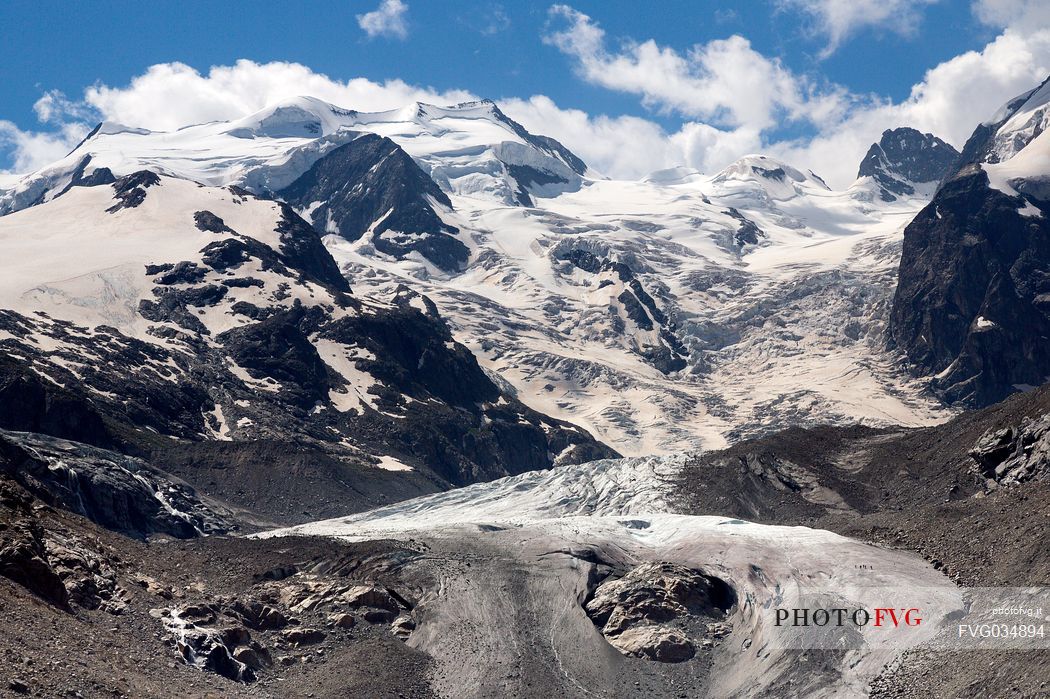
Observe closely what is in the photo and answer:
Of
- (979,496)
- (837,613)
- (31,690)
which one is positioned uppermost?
(979,496)

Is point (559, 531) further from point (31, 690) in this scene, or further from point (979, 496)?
point (31, 690)

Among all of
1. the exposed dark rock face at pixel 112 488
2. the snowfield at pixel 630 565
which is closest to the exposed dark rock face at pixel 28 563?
the snowfield at pixel 630 565

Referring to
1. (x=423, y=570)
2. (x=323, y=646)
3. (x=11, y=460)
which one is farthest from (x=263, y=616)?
(x=11, y=460)


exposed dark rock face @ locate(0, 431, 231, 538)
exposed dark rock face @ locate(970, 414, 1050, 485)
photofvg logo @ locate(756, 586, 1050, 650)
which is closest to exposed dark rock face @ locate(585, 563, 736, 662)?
photofvg logo @ locate(756, 586, 1050, 650)

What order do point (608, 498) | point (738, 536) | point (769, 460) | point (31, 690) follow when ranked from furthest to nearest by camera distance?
point (769, 460), point (608, 498), point (738, 536), point (31, 690)

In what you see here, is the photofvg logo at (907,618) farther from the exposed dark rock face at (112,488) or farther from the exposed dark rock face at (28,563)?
the exposed dark rock face at (112,488)

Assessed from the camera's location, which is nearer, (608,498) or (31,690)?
(31,690)

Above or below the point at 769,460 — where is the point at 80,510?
below

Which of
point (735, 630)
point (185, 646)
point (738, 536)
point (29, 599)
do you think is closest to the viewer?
point (29, 599)

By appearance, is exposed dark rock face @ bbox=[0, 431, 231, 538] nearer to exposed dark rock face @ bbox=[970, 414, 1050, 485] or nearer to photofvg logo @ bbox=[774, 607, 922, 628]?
photofvg logo @ bbox=[774, 607, 922, 628]
